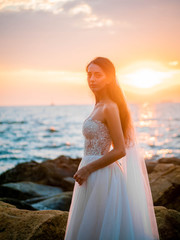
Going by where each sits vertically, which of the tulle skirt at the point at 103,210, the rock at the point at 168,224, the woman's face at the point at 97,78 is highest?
the woman's face at the point at 97,78

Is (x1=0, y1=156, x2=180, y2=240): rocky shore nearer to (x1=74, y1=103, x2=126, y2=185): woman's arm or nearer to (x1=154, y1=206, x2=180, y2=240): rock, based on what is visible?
(x1=154, y1=206, x2=180, y2=240): rock

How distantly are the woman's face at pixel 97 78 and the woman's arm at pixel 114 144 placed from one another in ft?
1.03

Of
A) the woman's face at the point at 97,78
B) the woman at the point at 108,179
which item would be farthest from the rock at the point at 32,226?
the woman's face at the point at 97,78

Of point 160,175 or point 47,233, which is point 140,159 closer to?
point 47,233

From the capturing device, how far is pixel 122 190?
2.87 meters

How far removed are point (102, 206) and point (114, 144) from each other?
739 millimetres

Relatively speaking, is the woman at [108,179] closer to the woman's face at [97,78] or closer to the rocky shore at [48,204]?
the woman's face at [97,78]

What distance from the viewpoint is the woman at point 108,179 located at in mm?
2750

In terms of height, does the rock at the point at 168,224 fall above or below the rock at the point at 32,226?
below

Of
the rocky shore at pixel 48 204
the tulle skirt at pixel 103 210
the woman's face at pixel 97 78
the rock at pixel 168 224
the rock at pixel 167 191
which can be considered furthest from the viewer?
the rock at pixel 167 191

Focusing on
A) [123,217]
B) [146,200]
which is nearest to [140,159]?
[146,200]

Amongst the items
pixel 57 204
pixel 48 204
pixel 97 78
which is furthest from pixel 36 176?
pixel 97 78

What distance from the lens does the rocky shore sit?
3243mm

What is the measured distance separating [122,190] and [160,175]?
4194 millimetres
